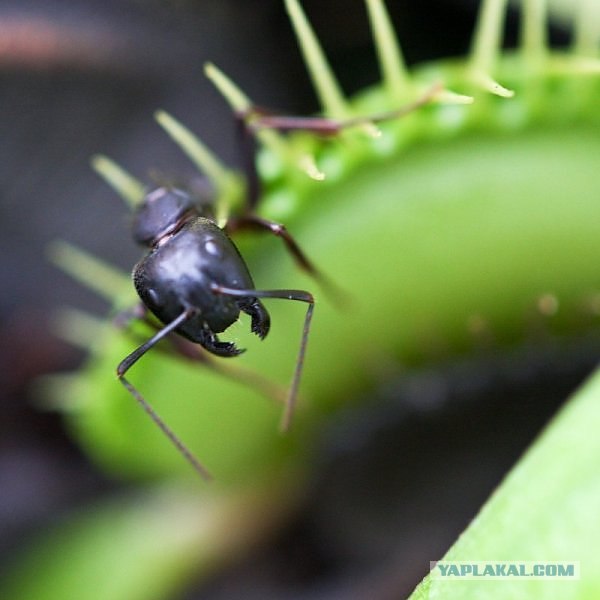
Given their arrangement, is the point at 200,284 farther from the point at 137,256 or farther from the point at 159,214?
the point at 137,256

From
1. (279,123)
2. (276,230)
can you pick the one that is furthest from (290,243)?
(279,123)

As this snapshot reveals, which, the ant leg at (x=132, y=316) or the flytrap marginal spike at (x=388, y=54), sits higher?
the flytrap marginal spike at (x=388, y=54)

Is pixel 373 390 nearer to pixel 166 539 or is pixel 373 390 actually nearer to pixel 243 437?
pixel 243 437

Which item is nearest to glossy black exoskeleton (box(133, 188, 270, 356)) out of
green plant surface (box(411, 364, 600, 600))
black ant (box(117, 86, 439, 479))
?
black ant (box(117, 86, 439, 479))

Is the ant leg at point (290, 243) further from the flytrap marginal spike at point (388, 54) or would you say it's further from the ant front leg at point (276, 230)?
the flytrap marginal spike at point (388, 54)

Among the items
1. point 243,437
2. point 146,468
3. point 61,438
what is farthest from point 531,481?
point 61,438

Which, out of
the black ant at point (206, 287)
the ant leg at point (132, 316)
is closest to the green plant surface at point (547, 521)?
the black ant at point (206, 287)
